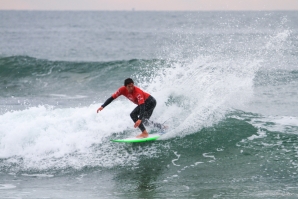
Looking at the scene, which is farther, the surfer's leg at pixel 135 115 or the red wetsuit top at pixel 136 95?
the surfer's leg at pixel 135 115

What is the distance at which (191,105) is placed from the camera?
37.0 feet

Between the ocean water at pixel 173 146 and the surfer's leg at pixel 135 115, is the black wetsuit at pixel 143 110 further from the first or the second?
the ocean water at pixel 173 146

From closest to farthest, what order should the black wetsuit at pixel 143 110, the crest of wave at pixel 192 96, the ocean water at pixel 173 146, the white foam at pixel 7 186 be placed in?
1. the ocean water at pixel 173 146
2. the white foam at pixel 7 186
3. the black wetsuit at pixel 143 110
4. the crest of wave at pixel 192 96

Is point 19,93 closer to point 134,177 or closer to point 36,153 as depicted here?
point 36,153

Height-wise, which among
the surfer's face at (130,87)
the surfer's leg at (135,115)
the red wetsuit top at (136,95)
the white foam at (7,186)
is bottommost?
the white foam at (7,186)

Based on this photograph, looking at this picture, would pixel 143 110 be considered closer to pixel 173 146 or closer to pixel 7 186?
pixel 173 146

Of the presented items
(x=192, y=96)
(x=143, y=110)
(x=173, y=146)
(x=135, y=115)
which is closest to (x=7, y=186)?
(x=135, y=115)

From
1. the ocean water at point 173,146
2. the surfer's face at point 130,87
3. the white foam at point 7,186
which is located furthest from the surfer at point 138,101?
the white foam at point 7,186

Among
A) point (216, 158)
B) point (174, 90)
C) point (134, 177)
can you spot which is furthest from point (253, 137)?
point (134, 177)

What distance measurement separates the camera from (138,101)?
31.0ft

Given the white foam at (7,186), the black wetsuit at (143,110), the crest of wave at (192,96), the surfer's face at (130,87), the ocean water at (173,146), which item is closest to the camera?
the ocean water at (173,146)

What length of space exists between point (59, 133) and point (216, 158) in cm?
374

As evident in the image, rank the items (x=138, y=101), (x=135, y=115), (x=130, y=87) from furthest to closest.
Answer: (x=135, y=115) < (x=138, y=101) < (x=130, y=87)

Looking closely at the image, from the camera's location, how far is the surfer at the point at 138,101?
934 centimetres
